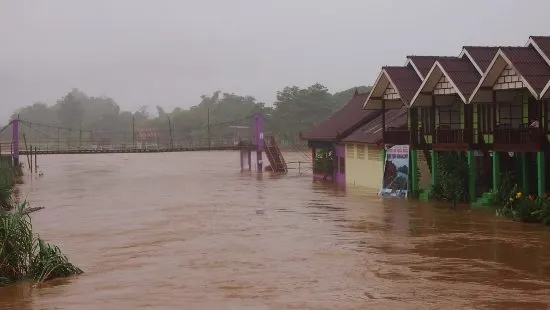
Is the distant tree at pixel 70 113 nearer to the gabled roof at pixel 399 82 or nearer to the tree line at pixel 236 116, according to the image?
the tree line at pixel 236 116

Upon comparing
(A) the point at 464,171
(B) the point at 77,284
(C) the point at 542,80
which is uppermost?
(C) the point at 542,80

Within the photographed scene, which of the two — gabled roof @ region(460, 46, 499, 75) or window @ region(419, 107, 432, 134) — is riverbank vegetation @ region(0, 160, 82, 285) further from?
window @ region(419, 107, 432, 134)

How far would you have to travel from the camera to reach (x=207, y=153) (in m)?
108

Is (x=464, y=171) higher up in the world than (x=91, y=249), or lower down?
higher up

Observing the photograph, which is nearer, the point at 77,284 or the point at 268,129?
the point at 77,284

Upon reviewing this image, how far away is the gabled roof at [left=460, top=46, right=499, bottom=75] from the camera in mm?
27141

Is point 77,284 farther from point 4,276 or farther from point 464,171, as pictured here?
point 464,171

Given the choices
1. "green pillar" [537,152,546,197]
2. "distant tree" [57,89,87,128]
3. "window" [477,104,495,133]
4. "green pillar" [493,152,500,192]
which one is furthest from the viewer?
"distant tree" [57,89,87,128]

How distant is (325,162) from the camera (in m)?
45.0

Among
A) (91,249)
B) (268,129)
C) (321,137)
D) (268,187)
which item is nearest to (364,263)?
(91,249)

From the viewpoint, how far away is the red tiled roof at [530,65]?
74.4 feet

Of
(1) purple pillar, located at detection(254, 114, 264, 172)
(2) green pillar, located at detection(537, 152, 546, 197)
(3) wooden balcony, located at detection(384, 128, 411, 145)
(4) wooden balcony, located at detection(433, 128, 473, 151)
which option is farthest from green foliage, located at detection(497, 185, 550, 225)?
(1) purple pillar, located at detection(254, 114, 264, 172)

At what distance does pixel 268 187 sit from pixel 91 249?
72.9 ft

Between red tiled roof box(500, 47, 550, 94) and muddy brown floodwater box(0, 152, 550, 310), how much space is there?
4567 mm
